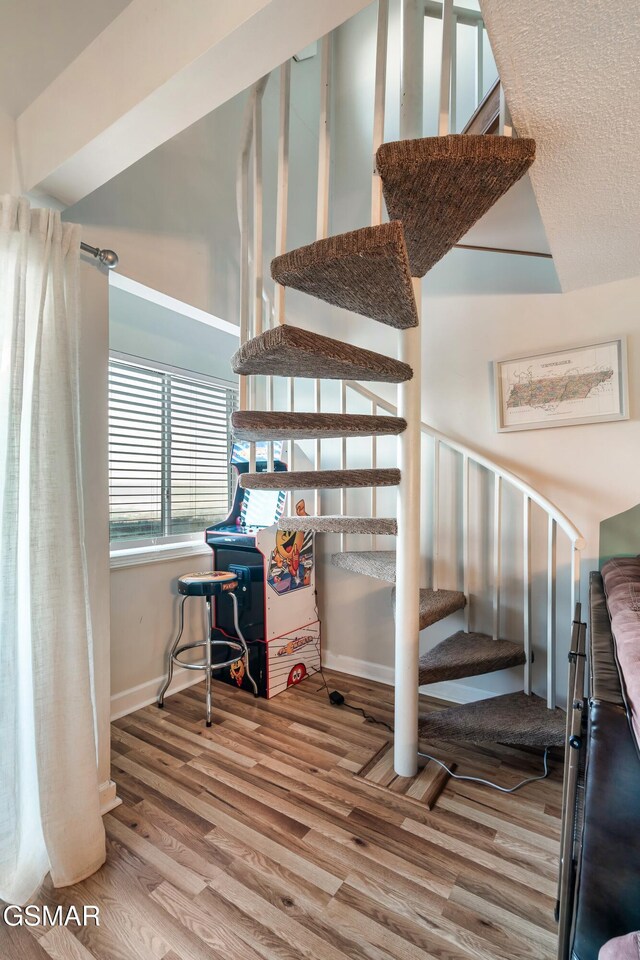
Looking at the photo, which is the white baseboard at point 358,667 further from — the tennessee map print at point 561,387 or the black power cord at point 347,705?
the tennessee map print at point 561,387

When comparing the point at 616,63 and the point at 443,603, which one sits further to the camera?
the point at 443,603

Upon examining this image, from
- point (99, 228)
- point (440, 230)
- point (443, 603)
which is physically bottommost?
point (443, 603)

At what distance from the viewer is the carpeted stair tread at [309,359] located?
1177 millimetres

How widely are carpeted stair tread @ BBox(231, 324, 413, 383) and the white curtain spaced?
0.61 metres

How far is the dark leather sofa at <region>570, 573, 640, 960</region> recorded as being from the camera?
27.3 inches

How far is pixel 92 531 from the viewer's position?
5.21 ft

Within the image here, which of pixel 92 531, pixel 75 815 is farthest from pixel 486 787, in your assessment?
pixel 92 531

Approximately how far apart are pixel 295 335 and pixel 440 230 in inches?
22.9

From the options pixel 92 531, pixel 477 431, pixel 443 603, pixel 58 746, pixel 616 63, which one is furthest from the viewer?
pixel 477 431

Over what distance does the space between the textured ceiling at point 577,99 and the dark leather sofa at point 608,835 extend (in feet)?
4.13

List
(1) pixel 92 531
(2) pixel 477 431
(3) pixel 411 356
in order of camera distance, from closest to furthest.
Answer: (1) pixel 92 531, (3) pixel 411 356, (2) pixel 477 431

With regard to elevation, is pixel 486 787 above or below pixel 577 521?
below

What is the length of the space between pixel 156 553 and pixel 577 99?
8.16 feet

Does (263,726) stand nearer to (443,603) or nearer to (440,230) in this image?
(443,603)
